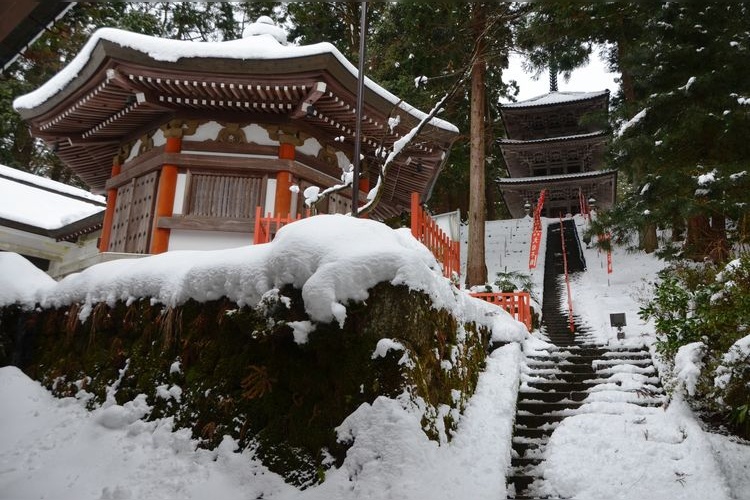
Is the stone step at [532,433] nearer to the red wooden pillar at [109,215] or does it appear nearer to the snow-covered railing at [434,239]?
the snow-covered railing at [434,239]

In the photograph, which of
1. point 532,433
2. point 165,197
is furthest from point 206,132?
point 532,433

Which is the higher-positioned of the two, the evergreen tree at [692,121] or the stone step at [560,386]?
the evergreen tree at [692,121]

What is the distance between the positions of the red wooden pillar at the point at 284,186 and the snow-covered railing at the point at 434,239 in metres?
3.19

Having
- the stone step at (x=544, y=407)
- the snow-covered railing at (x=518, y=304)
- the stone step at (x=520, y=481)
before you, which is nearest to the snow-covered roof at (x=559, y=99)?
the snow-covered railing at (x=518, y=304)

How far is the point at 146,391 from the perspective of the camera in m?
5.48

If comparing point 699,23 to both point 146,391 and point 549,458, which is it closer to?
point 549,458

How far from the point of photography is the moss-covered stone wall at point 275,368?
14.6ft

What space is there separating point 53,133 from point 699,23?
1636 cm

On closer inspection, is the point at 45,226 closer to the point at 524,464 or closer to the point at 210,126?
the point at 210,126

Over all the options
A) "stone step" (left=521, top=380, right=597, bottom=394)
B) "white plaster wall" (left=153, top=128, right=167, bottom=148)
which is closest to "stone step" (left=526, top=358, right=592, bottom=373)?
"stone step" (left=521, top=380, right=597, bottom=394)

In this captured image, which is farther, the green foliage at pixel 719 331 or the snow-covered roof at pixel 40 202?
the snow-covered roof at pixel 40 202

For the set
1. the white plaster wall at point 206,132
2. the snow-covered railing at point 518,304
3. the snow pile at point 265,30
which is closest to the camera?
the white plaster wall at point 206,132

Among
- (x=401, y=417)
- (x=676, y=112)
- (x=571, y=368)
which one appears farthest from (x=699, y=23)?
(x=401, y=417)

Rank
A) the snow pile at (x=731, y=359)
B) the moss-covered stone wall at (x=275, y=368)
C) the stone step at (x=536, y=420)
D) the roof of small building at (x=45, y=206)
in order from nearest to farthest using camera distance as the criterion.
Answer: the moss-covered stone wall at (x=275, y=368) → the snow pile at (x=731, y=359) → the stone step at (x=536, y=420) → the roof of small building at (x=45, y=206)
